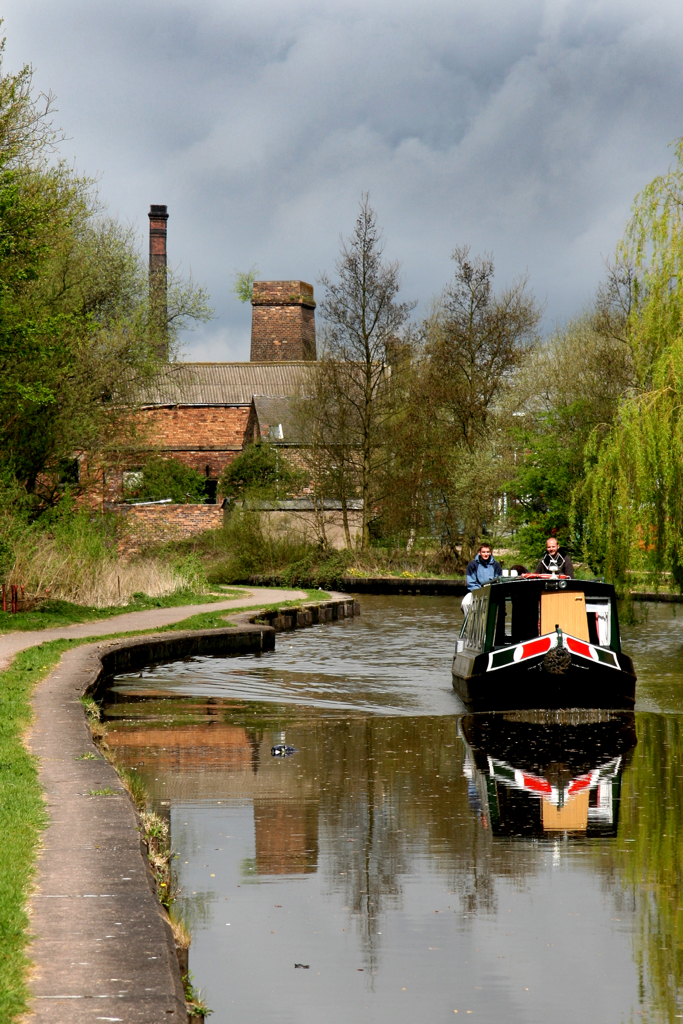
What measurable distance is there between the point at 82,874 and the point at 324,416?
35355mm

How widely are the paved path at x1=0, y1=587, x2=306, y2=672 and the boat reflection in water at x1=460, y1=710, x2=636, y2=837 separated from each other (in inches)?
231

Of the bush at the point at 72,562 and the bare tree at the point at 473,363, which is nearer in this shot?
the bush at the point at 72,562

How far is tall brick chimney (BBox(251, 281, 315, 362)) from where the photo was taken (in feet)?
220

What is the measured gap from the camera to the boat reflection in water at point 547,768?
27.9ft

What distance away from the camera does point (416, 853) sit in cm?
736

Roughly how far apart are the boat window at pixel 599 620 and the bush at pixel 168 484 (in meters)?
A: 31.9

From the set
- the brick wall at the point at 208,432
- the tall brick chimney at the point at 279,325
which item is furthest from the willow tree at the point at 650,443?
the tall brick chimney at the point at 279,325

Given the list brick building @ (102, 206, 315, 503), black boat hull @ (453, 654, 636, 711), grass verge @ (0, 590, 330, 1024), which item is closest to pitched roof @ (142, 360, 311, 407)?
brick building @ (102, 206, 315, 503)

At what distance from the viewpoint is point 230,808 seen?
8.60m

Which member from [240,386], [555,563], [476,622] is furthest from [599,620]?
[240,386]

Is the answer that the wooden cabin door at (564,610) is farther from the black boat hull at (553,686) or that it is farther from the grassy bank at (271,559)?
the grassy bank at (271,559)

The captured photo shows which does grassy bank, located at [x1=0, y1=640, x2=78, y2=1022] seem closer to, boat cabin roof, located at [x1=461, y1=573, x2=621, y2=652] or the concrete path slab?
the concrete path slab

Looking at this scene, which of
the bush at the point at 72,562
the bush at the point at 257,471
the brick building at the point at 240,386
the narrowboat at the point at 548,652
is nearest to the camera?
the narrowboat at the point at 548,652

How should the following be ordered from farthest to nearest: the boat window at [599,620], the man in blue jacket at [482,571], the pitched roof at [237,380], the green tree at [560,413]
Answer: the pitched roof at [237,380]
the green tree at [560,413]
the man in blue jacket at [482,571]
the boat window at [599,620]
